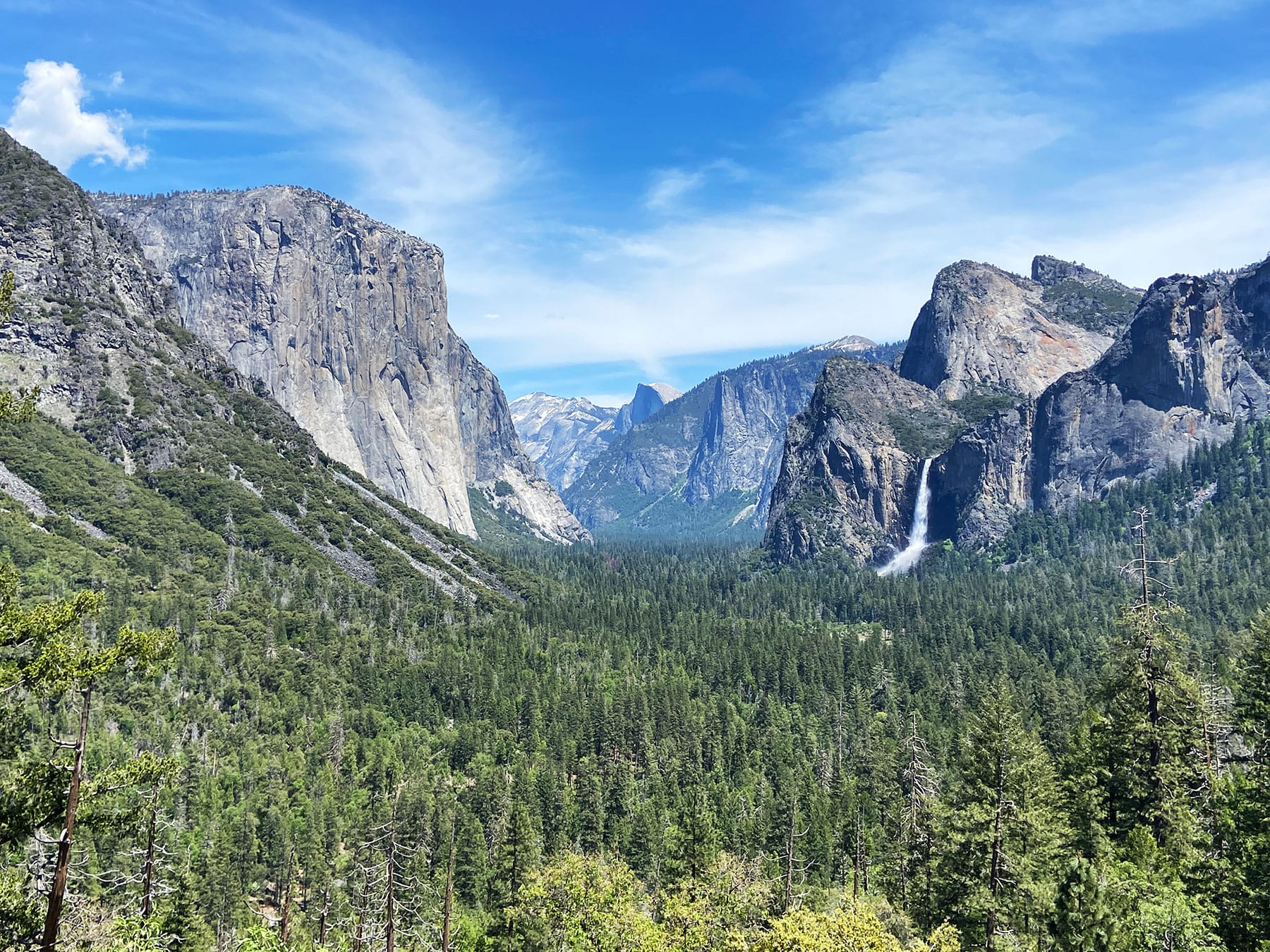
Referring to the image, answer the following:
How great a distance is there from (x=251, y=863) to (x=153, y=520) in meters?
108

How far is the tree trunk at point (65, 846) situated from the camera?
50.0 ft

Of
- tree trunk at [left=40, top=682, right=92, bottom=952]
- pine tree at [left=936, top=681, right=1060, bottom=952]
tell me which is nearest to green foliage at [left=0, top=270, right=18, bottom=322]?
tree trunk at [left=40, top=682, right=92, bottom=952]

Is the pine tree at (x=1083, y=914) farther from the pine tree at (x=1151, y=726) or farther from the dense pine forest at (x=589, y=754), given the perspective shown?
the pine tree at (x=1151, y=726)

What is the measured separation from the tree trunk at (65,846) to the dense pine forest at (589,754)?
0.34 feet

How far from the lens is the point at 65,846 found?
51.1 ft

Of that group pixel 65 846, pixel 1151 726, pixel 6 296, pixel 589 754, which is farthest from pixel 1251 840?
pixel 589 754

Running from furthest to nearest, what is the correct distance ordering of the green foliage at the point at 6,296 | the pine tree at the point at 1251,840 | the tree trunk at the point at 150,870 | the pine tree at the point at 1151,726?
1. the pine tree at the point at 1151,726
2. the pine tree at the point at 1251,840
3. the tree trunk at the point at 150,870
4. the green foliage at the point at 6,296

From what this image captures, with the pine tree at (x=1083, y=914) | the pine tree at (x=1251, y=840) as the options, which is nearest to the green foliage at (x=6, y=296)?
the pine tree at (x=1083, y=914)

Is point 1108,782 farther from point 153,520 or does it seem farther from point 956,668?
point 153,520

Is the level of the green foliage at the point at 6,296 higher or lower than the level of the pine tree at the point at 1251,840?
higher

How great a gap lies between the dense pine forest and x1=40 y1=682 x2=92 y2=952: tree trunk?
0.10m

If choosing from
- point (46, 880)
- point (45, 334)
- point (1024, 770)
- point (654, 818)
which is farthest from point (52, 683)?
point (45, 334)

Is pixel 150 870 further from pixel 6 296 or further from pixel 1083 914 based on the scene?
pixel 1083 914

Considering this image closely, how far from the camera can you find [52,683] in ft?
56.1
